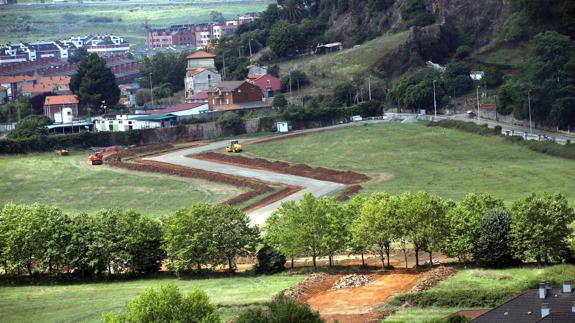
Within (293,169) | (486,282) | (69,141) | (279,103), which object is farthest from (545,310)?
(279,103)

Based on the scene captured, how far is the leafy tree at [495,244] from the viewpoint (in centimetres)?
6103

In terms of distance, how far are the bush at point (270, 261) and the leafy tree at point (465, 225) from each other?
7.95 meters

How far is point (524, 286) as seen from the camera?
55062mm

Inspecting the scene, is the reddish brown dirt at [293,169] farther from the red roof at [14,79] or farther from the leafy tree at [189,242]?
the red roof at [14,79]

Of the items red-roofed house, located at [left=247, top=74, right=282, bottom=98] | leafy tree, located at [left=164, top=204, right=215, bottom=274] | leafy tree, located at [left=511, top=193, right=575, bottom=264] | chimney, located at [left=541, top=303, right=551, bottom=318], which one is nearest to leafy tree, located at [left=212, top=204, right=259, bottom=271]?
leafy tree, located at [left=164, top=204, right=215, bottom=274]

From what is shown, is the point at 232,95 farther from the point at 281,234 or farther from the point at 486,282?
the point at 486,282

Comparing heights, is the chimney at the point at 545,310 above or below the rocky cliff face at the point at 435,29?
below

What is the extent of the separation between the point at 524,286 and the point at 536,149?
141 feet

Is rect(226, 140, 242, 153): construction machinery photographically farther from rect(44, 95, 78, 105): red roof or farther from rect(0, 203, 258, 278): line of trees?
rect(0, 203, 258, 278): line of trees

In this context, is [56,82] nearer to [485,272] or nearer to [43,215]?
[43,215]

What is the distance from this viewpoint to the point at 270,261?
6581cm

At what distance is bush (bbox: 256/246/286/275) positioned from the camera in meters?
65.8

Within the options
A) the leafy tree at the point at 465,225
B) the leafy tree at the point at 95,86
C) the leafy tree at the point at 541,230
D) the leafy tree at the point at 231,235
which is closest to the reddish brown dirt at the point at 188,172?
the leafy tree at the point at 231,235

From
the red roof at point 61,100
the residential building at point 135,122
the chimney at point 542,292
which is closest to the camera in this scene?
the chimney at point 542,292
